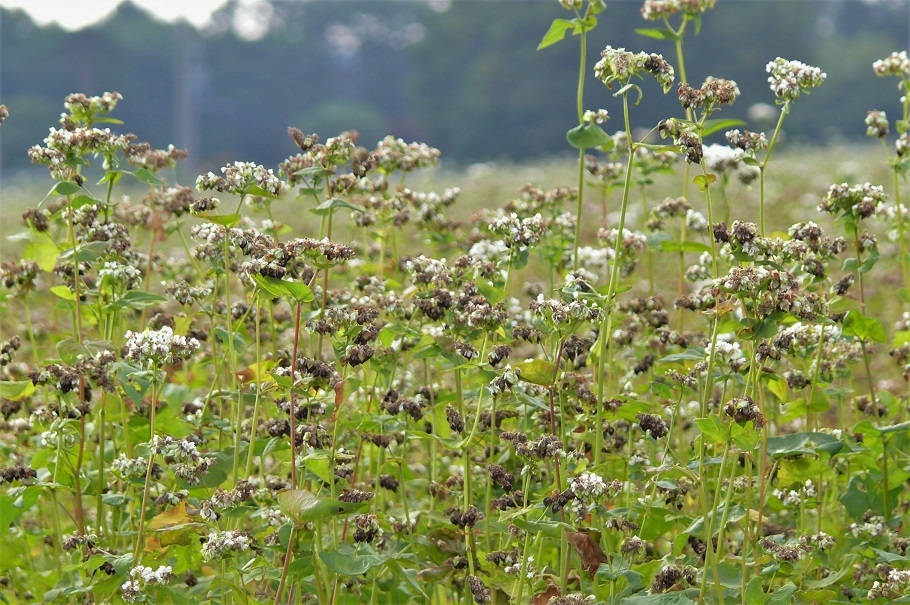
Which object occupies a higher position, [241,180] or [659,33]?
[659,33]

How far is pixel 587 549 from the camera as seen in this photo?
281 cm

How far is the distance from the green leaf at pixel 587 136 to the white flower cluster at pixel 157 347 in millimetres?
1368

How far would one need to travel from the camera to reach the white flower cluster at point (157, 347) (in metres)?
2.84

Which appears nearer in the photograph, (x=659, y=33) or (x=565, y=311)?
(x=565, y=311)

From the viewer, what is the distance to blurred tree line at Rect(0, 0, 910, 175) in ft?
185

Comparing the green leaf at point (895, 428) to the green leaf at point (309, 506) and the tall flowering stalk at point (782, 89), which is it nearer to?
the tall flowering stalk at point (782, 89)

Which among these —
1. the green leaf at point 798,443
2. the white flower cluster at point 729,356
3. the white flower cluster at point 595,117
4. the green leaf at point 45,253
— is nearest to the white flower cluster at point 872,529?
the green leaf at point 798,443

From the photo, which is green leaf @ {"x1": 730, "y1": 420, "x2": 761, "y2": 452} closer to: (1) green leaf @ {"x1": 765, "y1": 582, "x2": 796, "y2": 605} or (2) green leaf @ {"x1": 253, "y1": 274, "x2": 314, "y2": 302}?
(1) green leaf @ {"x1": 765, "y1": 582, "x2": 796, "y2": 605}

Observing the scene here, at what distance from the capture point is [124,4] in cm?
7512

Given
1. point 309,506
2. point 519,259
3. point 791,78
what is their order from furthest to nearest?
point 519,259
point 791,78
point 309,506

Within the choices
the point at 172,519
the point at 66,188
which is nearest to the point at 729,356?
the point at 172,519

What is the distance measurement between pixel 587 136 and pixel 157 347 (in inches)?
59.4

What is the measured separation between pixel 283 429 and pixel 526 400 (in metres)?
0.71

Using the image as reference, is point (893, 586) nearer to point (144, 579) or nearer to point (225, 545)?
point (225, 545)
